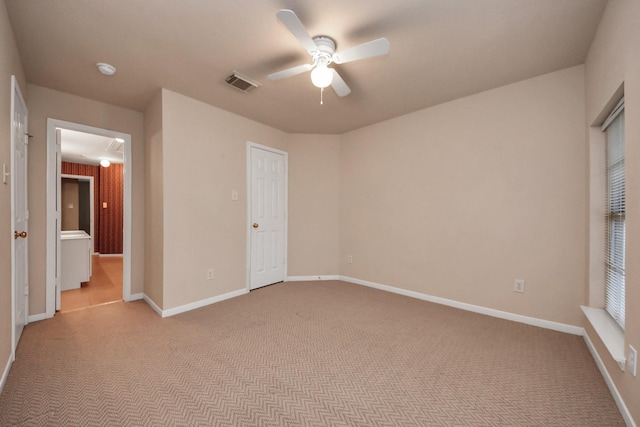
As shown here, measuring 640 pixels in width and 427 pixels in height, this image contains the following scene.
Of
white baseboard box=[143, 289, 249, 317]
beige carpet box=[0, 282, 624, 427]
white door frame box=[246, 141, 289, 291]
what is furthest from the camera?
white door frame box=[246, 141, 289, 291]

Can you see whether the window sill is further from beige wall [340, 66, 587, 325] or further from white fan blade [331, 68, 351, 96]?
white fan blade [331, 68, 351, 96]

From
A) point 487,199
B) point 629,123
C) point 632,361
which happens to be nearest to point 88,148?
point 487,199

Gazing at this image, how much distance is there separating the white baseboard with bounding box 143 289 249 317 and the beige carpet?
0.11m

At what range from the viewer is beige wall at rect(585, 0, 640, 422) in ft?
4.60

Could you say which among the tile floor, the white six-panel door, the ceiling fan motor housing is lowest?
the tile floor

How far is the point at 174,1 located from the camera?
171 centimetres

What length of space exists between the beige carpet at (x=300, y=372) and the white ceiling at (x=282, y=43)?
244 centimetres

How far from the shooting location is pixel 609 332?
1844 mm

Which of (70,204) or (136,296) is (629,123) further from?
(70,204)

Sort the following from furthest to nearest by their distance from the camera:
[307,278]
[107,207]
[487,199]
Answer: [107,207] → [307,278] → [487,199]

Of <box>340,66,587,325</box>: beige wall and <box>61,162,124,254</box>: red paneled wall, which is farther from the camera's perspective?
<box>61,162,124,254</box>: red paneled wall

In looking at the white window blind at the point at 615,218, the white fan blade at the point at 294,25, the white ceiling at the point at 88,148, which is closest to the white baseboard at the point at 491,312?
the white window blind at the point at 615,218

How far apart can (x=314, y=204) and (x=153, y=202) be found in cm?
228

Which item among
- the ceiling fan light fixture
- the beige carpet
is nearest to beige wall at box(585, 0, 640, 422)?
the beige carpet
